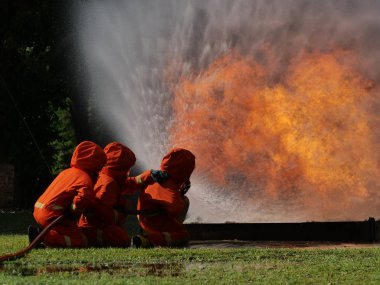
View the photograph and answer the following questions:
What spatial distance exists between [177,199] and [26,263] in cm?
290

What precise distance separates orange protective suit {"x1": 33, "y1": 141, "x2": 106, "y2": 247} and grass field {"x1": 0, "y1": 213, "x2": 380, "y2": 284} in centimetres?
52

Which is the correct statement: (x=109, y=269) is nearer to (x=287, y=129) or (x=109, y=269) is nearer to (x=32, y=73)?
(x=287, y=129)

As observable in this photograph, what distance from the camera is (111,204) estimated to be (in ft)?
31.6

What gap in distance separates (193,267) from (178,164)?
9.81 ft

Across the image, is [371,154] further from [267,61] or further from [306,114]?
[267,61]

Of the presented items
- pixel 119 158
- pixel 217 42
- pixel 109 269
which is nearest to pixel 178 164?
pixel 119 158

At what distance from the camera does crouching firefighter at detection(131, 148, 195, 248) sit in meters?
9.88

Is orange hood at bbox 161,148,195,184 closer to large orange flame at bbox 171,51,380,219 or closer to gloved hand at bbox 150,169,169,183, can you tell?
gloved hand at bbox 150,169,169,183

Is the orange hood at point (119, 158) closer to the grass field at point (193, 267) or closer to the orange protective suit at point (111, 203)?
the orange protective suit at point (111, 203)

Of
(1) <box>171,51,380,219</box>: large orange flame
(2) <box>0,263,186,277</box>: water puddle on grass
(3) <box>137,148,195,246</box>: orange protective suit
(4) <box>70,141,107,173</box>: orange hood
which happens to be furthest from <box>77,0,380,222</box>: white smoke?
(2) <box>0,263,186,277</box>: water puddle on grass

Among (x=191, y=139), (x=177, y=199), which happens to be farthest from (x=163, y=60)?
(x=177, y=199)

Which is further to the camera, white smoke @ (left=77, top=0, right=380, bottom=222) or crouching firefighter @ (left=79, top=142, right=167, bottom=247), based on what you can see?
white smoke @ (left=77, top=0, right=380, bottom=222)

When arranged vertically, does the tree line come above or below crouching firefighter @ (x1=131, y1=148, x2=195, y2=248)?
above

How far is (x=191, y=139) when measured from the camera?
15.4m
